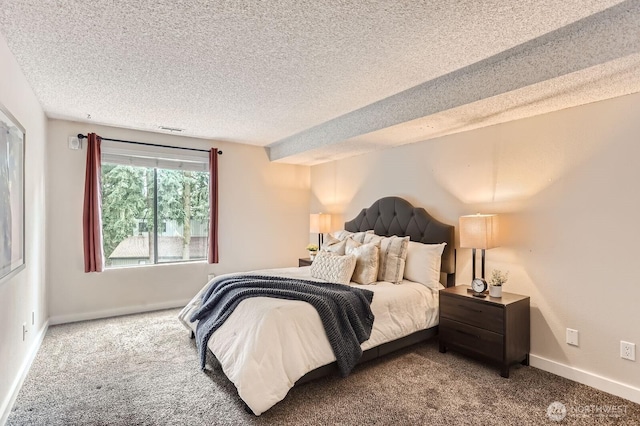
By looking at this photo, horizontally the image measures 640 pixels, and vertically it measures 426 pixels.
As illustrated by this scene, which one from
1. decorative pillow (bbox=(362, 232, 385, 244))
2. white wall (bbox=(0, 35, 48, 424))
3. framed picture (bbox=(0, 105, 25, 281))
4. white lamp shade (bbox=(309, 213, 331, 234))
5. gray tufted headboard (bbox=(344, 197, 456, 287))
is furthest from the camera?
white lamp shade (bbox=(309, 213, 331, 234))

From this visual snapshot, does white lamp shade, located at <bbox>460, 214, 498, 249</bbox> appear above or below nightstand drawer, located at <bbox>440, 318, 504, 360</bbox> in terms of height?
above

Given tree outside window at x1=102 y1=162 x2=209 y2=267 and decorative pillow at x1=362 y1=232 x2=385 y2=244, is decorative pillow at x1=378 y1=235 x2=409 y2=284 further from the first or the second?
tree outside window at x1=102 y1=162 x2=209 y2=267

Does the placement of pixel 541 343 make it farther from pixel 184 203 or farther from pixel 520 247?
pixel 184 203

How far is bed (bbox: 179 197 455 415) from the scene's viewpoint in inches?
88.4

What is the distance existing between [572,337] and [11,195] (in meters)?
4.28

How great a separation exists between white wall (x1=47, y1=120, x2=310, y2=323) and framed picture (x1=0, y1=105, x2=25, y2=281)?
162 cm

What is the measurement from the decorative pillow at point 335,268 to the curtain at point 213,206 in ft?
6.59

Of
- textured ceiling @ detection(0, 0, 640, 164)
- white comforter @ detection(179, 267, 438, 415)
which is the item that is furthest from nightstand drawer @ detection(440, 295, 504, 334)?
textured ceiling @ detection(0, 0, 640, 164)

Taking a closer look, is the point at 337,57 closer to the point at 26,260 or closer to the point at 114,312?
the point at 26,260

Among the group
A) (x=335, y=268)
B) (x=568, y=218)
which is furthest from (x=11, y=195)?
(x=568, y=218)

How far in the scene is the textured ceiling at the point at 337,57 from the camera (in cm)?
192

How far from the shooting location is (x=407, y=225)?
158 inches

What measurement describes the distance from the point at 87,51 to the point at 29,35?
0.31m

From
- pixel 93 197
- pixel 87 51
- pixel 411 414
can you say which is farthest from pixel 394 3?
pixel 93 197
